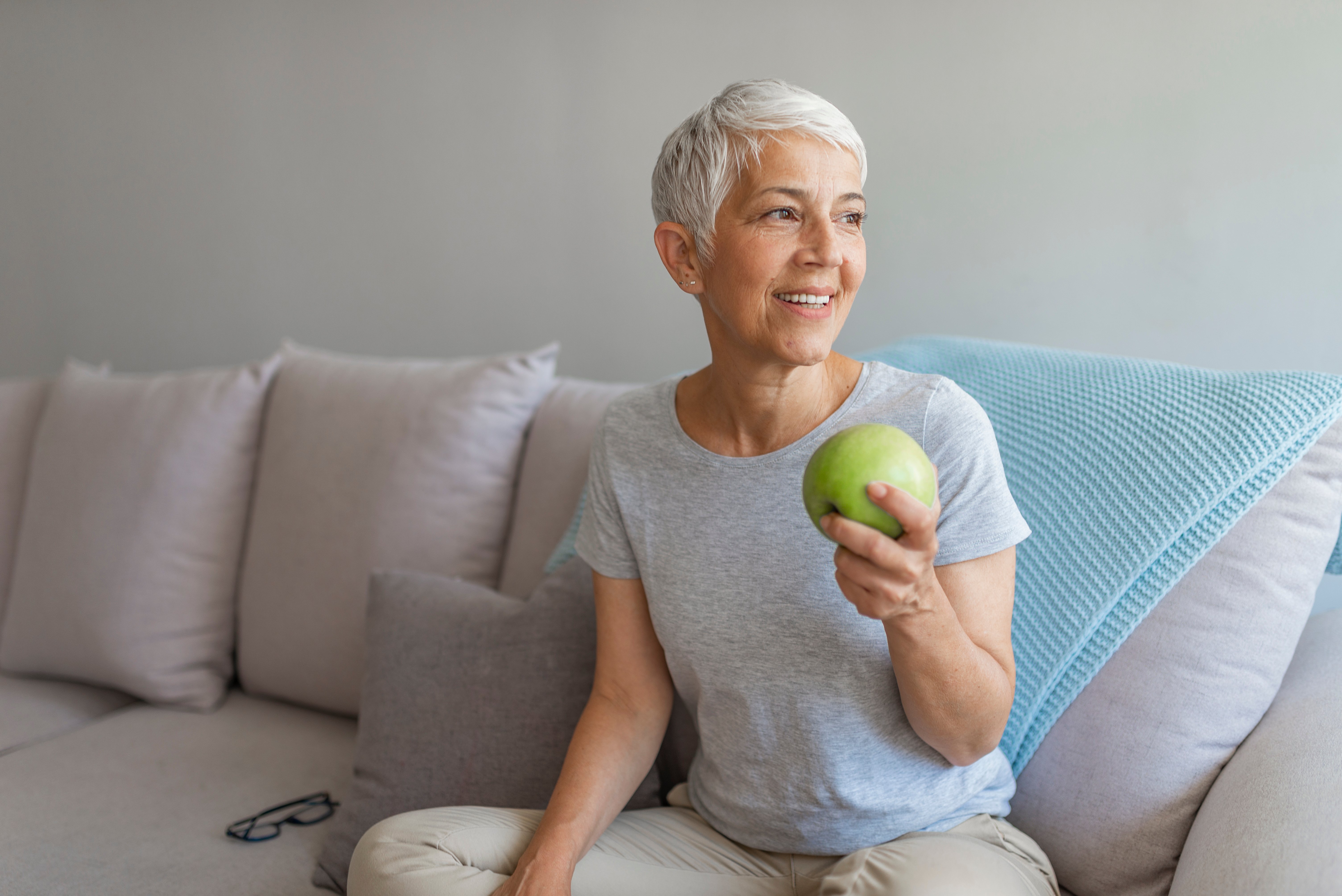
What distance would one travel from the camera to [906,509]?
0.73 meters

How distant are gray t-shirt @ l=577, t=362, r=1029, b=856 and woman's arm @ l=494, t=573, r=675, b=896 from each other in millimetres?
53

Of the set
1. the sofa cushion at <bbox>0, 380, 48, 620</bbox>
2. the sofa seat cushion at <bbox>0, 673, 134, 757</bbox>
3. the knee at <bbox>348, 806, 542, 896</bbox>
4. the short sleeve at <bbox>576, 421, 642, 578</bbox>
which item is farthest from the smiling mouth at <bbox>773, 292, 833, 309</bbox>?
the sofa cushion at <bbox>0, 380, 48, 620</bbox>

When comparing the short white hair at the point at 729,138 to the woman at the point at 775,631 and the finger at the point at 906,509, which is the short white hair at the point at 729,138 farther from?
the finger at the point at 906,509

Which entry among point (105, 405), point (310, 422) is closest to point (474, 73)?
point (310, 422)

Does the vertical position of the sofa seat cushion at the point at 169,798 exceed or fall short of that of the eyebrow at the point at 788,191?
it falls short

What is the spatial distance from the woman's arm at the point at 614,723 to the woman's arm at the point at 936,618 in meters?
0.34

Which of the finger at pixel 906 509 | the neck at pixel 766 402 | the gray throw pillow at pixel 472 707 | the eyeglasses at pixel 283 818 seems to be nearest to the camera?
the finger at pixel 906 509

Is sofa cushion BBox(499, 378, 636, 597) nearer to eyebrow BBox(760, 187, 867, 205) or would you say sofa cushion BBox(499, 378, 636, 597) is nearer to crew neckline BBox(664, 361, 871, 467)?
crew neckline BBox(664, 361, 871, 467)

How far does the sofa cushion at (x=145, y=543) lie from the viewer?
1857 mm

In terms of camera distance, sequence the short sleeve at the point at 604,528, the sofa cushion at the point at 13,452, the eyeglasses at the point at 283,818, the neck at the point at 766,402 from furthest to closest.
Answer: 1. the sofa cushion at the point at 13,452
2. the eyeglasses at the point at 283,818
3. the short sleeve at the point at 604,528
4. the neck at the point at 766,402

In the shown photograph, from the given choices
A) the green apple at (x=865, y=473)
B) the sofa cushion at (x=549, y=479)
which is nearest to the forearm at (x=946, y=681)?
the green apple at (x=865, y=473)

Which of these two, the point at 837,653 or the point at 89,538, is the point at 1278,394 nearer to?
the point at 837,653

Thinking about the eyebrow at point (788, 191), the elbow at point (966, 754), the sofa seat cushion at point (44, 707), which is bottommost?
the sofa seat cushion at point (44, 707)

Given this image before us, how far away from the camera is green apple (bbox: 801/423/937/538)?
756 mm
